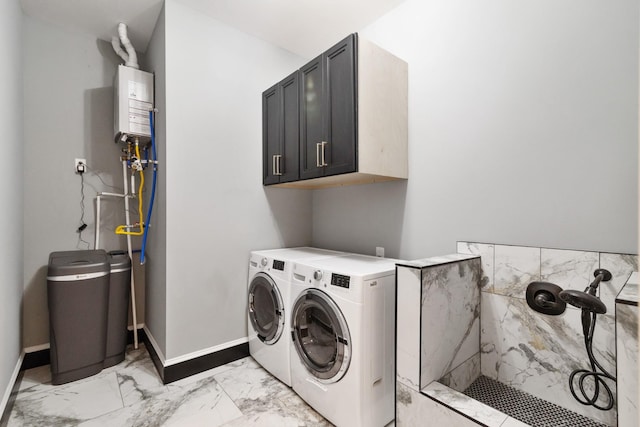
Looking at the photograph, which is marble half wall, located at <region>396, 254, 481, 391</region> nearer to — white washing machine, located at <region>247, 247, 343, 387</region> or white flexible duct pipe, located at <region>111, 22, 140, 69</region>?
white washing machine, located at <region>247, 247, 343, 387</region>

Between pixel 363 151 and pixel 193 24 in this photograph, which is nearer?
pixel 363 151

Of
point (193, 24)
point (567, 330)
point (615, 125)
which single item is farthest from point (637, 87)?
point (193, 24)

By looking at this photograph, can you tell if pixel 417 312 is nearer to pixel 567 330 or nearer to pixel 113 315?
pixel 567 330

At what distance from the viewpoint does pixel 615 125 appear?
1303 mm

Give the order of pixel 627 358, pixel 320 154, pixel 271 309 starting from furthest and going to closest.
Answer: pixel 271 309, pixel 320 154, pixel 627 358

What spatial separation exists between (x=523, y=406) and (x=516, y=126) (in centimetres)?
142

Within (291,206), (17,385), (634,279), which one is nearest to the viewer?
(634,279)

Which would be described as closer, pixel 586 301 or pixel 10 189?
pixel 586 301

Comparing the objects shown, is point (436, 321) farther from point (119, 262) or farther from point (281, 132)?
point (119, 262)

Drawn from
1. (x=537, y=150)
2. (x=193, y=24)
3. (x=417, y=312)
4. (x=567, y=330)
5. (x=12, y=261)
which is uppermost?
(x=193, y=24)

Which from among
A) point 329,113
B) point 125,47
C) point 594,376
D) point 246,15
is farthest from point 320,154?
point 125,47

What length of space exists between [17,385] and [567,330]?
335 cm

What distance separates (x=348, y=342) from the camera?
1540 mm

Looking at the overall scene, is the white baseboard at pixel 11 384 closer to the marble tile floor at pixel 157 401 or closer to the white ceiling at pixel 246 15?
the marble tile floor at pixel 157 401
